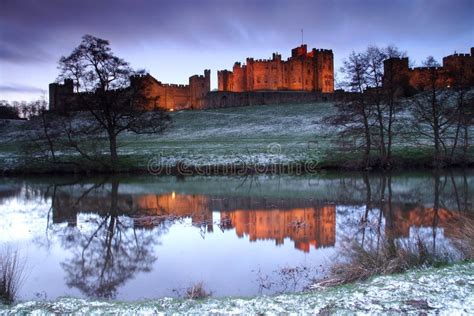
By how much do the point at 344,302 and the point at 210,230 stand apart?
22.6 ft

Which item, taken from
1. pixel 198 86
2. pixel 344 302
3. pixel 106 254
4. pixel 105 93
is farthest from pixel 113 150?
pixel 198 86

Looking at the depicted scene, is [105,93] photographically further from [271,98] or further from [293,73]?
[293,73]

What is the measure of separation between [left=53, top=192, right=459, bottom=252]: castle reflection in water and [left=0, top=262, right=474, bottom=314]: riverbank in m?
3.39

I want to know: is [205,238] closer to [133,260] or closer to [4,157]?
[133,260]

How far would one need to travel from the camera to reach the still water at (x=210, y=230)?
812 centimetres

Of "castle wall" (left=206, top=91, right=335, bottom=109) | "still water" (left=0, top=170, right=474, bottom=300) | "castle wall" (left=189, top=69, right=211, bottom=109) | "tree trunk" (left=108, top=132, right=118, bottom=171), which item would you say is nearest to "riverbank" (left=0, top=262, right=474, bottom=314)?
"still water" (left=0, top=170, right=474, bottom=300)

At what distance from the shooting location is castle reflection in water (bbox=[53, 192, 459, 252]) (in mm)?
11312

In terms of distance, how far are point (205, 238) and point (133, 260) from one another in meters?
2.46

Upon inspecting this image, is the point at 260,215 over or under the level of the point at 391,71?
under

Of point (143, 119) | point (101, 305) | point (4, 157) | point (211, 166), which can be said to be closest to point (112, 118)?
point (143, 119)

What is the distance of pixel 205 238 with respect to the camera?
11.5m

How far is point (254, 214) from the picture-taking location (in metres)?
14.5

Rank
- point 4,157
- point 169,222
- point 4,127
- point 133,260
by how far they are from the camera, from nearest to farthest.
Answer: point 133,260 → point 169,222 → point 4,157 → point 4,127

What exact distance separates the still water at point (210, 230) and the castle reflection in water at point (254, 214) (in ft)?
0.11
